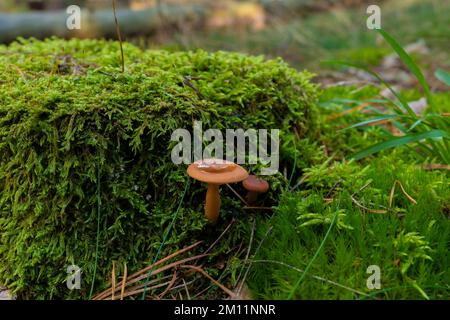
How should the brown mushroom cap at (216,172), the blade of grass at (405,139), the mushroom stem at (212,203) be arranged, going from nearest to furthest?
1. the brown mushroom cap at (216,172)
2. the mushroom stem at (212,203)
3. the blade of grass at (405,139)

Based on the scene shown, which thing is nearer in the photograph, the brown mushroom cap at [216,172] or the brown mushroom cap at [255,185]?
the brown mushroom cap at [216,172]

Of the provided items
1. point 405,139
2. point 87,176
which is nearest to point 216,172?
point 87,176

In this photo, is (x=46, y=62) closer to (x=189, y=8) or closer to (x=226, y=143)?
(x=226, y=143)

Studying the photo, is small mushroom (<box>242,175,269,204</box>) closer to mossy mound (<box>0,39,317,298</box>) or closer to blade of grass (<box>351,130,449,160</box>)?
mossy mound (<box>0,39,317,298</box>)

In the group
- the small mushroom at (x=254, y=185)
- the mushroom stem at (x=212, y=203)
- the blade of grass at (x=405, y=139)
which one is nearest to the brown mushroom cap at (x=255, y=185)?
the small mushroom at (x=254, y=185)

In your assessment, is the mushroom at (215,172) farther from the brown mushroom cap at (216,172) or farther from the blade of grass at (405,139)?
the blade of grass at (405,139)

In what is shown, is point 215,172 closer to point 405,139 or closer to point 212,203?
point 212,203

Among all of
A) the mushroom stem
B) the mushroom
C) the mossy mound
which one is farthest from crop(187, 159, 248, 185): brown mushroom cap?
the mossy mound
